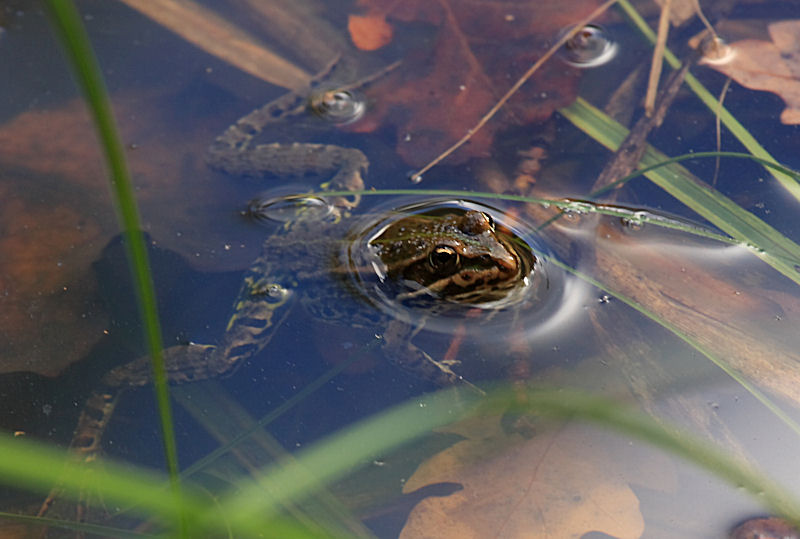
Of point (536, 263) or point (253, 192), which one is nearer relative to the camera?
point (536, 263)

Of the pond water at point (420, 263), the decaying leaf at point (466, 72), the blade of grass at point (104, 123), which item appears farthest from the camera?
the decaying leaf at point (466, 72)

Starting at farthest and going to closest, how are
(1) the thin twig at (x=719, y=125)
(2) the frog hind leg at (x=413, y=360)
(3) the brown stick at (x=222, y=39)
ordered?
(3) the brown stick at (x=222, y=39) → (1) the thin twig at (x=719, y=125) → (2) the frog hind leg at (x=413, y=360)

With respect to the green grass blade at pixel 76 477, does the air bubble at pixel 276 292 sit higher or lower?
higher

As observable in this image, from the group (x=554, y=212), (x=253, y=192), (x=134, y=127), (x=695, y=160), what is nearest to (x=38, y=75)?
(x=134, y=127)

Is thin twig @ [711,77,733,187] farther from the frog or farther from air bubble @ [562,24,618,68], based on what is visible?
the frog

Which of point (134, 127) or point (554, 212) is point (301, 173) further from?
point (554, 212)

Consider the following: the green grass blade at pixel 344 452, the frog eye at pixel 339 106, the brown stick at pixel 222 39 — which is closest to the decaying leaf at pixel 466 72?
the frog eye at pixel 339 106

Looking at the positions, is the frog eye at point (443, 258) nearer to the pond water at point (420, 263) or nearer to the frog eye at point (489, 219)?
the pond water at point (420, 263)

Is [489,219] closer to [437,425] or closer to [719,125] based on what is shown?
[437,425]
